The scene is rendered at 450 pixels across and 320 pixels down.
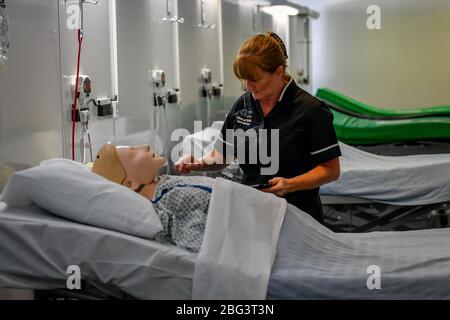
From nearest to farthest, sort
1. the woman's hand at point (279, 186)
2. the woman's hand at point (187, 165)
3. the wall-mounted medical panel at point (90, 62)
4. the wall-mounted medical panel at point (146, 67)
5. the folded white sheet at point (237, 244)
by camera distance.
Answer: the folded white sheet at point (237, 244) → the woman's hand at point (279, 186) → the woman's hand at point (187, 165) → the wall-mounted medical panel at point (90, 62) → the wall-mounted medical panel at point (146, 67)

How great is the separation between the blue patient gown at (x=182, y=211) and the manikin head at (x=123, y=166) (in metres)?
0.07

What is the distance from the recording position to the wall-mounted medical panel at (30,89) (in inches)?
96.7

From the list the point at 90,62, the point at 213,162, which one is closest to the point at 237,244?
the point at 213,162

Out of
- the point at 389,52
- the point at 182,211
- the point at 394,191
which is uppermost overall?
the point at 389,52

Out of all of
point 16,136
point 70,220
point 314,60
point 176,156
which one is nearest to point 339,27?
point 314,60

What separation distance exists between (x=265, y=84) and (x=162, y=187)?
55cm

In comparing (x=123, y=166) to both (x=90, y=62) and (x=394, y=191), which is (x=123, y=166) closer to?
(x=90, y=62)

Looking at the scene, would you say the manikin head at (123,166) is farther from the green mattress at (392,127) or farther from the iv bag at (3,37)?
the green mattress at (392,127)

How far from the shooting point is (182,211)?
2.04 meters

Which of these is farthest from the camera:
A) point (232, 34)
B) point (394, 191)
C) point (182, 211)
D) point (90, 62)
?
point (232, 34)

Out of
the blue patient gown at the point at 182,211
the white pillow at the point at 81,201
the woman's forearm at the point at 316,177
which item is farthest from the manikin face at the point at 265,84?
the white pillow at the point at 81,201

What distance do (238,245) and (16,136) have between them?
1.04 m

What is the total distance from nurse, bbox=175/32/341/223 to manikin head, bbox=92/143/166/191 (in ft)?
1.27

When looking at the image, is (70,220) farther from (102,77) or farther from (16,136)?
(102,77)
